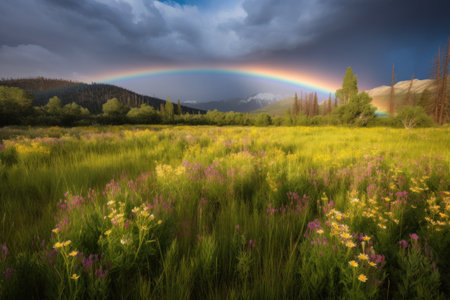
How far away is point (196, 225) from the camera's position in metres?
1.88

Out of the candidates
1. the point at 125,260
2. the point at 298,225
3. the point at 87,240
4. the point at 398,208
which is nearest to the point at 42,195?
the point at 87,240

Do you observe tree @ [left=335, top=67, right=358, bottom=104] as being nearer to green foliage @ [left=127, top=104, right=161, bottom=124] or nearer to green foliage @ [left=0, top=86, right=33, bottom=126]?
green foliage @ [left=127, top=104, right=161, bottom=124]

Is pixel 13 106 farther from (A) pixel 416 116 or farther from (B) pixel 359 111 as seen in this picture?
(A) pixel 416 116

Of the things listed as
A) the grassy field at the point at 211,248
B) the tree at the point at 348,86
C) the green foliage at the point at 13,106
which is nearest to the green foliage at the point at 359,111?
the tree at the point at 348,86

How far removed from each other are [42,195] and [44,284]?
2114 millimetres

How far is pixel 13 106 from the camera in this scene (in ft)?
128

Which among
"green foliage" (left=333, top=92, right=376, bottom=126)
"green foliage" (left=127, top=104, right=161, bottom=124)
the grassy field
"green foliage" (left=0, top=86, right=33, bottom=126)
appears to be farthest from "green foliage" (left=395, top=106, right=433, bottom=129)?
"green foliage" (left=127, top=104, right=161, bottom=124)

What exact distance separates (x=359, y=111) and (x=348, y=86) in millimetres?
19744

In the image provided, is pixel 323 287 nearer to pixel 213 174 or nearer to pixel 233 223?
pixel 233 223

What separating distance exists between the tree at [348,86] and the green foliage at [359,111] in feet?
53.9

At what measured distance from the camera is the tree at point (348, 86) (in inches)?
1826

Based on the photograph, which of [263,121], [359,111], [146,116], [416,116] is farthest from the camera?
[263,121]

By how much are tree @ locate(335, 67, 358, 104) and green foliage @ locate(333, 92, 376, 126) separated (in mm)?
16424

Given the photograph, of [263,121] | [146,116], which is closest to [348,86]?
[263,121]
